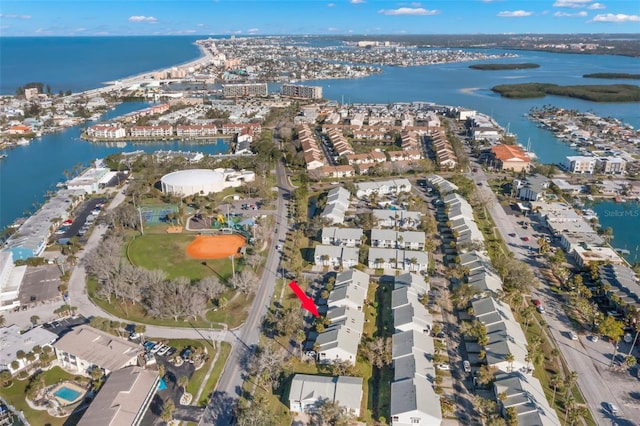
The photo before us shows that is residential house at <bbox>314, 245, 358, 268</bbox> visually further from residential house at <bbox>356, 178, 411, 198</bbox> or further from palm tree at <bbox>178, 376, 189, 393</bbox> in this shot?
palm tree at <bbox>178, 376, 189, 393</bbox>

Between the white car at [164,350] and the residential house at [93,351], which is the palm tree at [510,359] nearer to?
the white car at [164,350]

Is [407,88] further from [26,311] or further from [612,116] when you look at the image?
[26,311]

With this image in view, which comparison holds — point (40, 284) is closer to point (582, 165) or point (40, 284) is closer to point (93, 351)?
point (93, 351)

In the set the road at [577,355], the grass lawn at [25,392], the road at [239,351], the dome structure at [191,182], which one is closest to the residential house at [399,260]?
the road at [239,351]

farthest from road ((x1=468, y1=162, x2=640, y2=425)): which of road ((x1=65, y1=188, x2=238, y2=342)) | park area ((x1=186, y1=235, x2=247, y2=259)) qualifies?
park area ((x1=186, y1=235, x2=247, y2=259))

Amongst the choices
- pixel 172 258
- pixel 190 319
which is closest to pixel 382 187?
pixel 172 258

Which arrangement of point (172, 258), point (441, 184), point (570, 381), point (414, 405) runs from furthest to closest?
point (441, 184) < point (172, 258) < point (570, 381) < point (414, 405)
